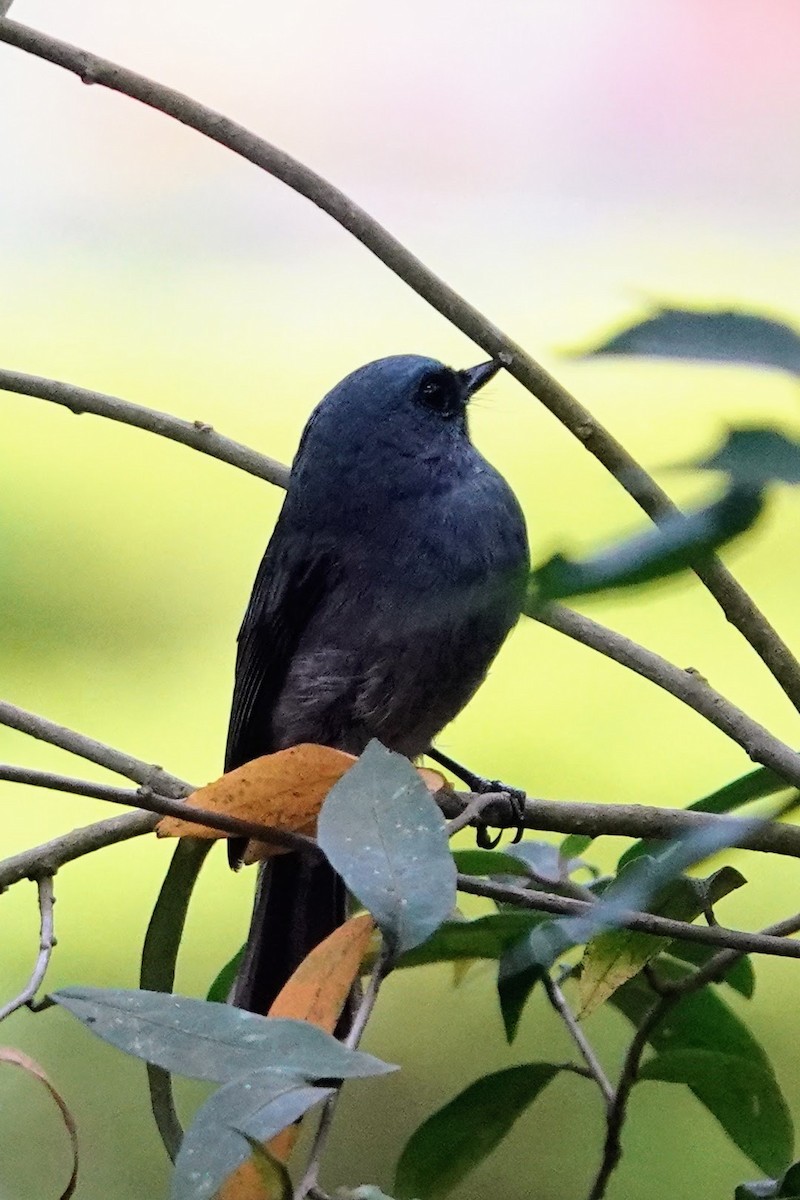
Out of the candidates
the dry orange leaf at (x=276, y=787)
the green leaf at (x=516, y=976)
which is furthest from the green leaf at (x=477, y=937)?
the dry orange leaf at (x=276, y=787)

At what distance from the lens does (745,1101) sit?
→ 0.80 meters

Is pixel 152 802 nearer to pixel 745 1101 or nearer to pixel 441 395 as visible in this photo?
pixel 745 1101

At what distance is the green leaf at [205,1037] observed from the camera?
1.51 feet

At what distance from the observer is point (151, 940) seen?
0.80 m

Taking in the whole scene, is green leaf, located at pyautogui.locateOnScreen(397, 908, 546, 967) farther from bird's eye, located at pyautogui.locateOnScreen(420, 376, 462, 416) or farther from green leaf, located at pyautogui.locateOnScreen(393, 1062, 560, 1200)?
bird's eye, located at pyautogui.locateOnScreen(420, 376, 462, 416)

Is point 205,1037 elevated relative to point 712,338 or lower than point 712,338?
lower

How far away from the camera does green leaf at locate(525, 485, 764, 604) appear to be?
292 millimetres

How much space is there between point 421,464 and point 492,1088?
59 centimetres

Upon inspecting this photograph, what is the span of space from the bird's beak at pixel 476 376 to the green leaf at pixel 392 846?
76cm

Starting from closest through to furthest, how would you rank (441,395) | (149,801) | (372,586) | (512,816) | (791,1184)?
(149,801) < (791,1184) < (512,816) < (372,586) < (441,395)

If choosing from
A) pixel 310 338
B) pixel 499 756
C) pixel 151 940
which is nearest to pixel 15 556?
pixel 310 338

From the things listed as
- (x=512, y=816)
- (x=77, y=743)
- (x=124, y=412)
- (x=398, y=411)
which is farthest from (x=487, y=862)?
(x=398, y=411)

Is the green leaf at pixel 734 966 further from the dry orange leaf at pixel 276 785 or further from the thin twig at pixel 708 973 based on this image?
the dry orange leaf at pixel 276 785

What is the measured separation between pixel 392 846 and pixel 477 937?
0.85 ft
